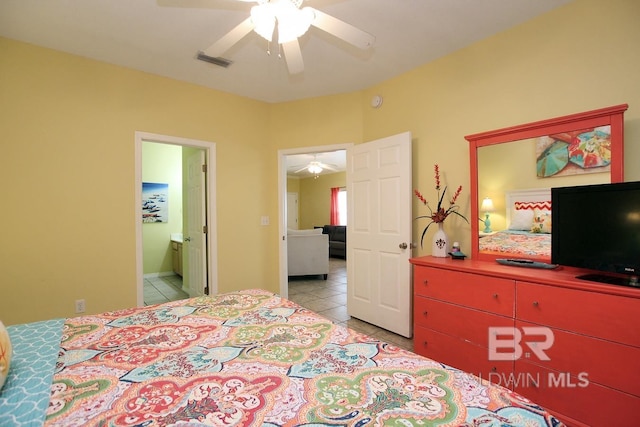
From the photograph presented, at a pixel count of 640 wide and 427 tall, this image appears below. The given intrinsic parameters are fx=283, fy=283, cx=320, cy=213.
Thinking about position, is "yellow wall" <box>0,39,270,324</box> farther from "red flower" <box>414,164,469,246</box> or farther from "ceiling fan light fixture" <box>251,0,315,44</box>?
"red flower" <box>414,164,469,246</box>

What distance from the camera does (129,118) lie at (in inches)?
109

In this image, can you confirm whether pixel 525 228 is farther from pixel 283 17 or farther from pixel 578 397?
pixel 283 17

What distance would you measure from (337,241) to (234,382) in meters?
6.97

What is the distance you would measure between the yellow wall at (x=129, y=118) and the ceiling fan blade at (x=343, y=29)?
1355 mm

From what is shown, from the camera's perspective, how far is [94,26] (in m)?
2.14

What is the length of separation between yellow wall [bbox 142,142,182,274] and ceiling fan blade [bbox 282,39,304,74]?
14.2ft

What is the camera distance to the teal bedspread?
2.54 ft

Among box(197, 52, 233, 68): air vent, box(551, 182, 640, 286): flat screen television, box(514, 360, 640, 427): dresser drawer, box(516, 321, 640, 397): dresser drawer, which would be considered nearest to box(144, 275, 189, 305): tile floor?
box(197, 52, 233, 68): air vent

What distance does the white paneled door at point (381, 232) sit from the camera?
8.98ft

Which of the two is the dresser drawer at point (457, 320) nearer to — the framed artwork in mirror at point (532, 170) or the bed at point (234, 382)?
the framed artwork in mirror at point (532, 170)

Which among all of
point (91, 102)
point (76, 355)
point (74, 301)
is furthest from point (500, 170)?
point (74, 301)

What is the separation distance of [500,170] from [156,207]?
18.7ft

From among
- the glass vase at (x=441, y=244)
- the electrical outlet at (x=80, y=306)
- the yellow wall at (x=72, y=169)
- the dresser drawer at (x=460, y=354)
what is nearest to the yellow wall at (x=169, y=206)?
the yellow wall at (x=72, y=169)

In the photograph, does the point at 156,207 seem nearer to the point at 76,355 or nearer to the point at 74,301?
the point at 74,301
